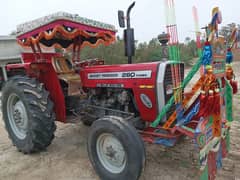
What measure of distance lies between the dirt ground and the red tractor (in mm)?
207

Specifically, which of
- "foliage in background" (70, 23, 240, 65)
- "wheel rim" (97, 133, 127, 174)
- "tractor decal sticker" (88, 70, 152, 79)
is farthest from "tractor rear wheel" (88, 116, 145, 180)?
"foliage in background" (70, 23, 240, 65)

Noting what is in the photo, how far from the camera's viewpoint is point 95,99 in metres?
3.54

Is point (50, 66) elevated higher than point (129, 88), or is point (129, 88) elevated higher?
point (50, 66)

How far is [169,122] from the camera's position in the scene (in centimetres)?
268

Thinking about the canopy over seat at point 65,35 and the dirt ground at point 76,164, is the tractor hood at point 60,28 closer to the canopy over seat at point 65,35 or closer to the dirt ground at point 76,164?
the canopy over seat at point 65,35

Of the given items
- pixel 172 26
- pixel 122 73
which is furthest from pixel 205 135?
pixel 122 73

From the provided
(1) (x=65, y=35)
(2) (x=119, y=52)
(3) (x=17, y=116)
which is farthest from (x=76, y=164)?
(2) (x=119, y=52)

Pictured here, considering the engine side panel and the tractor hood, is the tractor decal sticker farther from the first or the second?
the tractor hood

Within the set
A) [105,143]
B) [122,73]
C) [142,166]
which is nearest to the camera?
[142,166]

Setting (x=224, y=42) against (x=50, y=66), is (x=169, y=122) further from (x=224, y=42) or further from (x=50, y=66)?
(x=50, y=66)

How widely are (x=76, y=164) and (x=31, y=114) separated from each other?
3.06ft

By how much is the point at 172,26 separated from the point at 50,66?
217 centimetres

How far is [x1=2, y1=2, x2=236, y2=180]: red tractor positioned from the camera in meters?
2.51

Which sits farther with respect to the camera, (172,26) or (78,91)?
(78,91)
